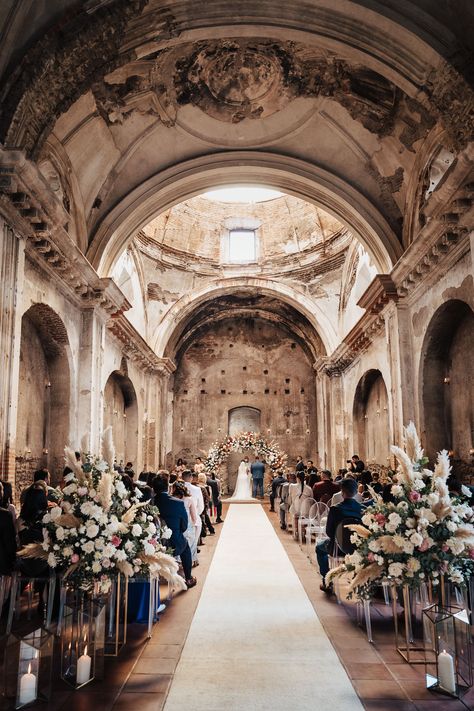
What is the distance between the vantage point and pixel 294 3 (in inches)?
338

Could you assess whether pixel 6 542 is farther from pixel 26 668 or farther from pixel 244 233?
pixel 244 233

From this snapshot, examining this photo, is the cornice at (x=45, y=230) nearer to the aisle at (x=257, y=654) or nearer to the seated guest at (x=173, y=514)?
the seated guest at (x=173, y=514)

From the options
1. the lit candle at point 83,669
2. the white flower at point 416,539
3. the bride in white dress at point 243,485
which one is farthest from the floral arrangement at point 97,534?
the bride in white dress at point 243,485

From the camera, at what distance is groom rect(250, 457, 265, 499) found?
22.9m

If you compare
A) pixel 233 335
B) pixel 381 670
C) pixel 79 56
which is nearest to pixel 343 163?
pixel 79 56

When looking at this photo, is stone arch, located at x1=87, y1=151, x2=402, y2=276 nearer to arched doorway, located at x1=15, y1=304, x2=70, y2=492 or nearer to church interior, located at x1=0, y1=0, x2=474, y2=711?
church interior, located at x1=0, y1=0, x2=474, y2=711

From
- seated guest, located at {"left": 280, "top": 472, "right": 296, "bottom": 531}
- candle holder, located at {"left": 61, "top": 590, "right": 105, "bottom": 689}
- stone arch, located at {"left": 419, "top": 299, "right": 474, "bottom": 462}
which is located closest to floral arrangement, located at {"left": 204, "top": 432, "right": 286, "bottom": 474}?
seated guest, located at {"left": 280, "top": 472, "right": 296, "bottom": 531}

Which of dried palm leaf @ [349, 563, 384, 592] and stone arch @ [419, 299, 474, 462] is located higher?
stone arch @ [419, 299, 474, 462]

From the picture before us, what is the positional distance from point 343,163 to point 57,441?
27.4ft

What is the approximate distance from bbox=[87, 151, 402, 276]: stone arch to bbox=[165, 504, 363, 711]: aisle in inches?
290

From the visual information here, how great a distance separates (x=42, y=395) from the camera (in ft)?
37.7

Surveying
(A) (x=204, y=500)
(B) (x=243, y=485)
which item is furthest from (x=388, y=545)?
(B) (x=243, y=485)

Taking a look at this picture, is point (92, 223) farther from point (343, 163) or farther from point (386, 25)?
point (386, 25)

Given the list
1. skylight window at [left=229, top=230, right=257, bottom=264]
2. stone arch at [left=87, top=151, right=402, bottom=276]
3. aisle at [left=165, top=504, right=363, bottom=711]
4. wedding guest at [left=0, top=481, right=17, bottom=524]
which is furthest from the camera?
skylight window at [left=229, top=230, right=257, bottom=264]
